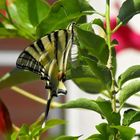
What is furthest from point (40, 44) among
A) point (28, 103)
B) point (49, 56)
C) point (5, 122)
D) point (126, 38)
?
point (28, 103)

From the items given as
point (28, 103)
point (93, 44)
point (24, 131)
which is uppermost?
point (93, 44)

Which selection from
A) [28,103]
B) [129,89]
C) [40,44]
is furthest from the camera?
[28,103]

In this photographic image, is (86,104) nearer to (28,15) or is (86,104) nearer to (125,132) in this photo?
(125,132)

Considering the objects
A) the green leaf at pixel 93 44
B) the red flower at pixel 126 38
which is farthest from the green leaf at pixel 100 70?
the red flower at pixel 126 38

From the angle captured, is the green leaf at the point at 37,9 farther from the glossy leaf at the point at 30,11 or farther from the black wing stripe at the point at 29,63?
the black wing stripe at the point at 29,63

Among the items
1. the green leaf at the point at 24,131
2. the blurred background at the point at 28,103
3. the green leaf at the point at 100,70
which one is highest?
the green leaf at the point at 100,70

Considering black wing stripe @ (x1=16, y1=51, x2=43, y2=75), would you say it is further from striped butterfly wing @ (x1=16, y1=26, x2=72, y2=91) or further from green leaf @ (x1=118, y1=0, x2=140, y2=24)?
green leaf @ (x1=118, y1=0, x2=140, y2=24)

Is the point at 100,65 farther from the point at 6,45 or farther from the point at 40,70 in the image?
the point at 6,45
